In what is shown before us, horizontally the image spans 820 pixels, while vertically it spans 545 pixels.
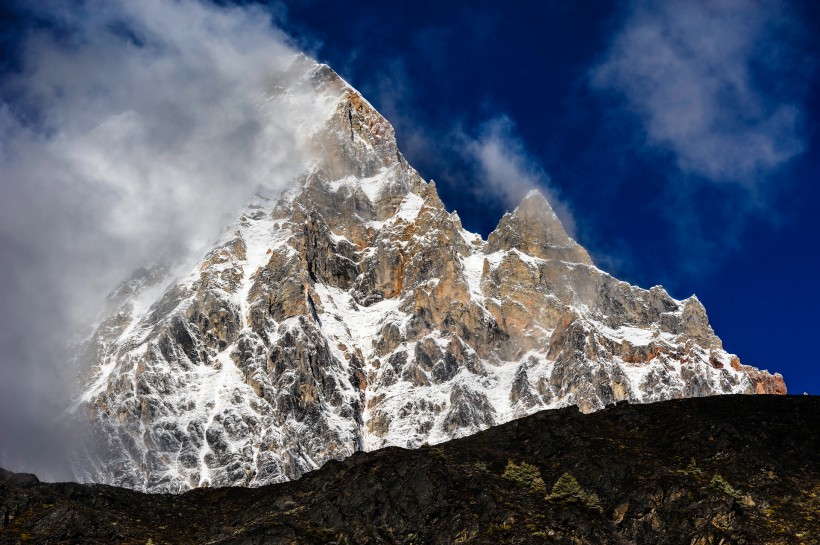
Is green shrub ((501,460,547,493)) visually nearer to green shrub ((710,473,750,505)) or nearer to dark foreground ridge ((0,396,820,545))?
dark foreground ridge ((0,396,820,545))

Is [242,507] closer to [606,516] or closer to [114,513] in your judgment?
[114,513]

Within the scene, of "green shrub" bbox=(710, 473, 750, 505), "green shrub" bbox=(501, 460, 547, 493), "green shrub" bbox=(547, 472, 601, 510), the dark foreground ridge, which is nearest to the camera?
the dark foreground ridge

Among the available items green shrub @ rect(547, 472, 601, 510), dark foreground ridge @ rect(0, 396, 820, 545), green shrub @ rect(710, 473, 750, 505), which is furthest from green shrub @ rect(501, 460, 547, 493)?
green shrub @ rect(710, 473, 750, 505)

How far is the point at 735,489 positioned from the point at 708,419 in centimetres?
908

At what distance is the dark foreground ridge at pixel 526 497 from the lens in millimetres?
36562

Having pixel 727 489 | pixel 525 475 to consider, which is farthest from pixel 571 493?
pixel 727 489

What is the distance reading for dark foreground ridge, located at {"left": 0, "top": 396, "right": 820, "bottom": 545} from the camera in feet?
120

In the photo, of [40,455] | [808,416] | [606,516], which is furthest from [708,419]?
[40,455]

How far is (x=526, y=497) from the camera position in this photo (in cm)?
3978

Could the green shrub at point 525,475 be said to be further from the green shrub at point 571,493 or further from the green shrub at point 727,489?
the green shrub at point 727,489

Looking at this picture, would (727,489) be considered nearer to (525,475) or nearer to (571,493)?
(571,493)

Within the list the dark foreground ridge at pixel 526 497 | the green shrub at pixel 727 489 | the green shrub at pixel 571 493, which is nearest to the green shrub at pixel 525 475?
the dark foreground ridge at pixel 526 497

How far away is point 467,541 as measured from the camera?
36.3 meters

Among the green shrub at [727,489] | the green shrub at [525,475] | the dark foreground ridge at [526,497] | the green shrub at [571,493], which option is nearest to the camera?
the dark foreground ridge at [526,497]
